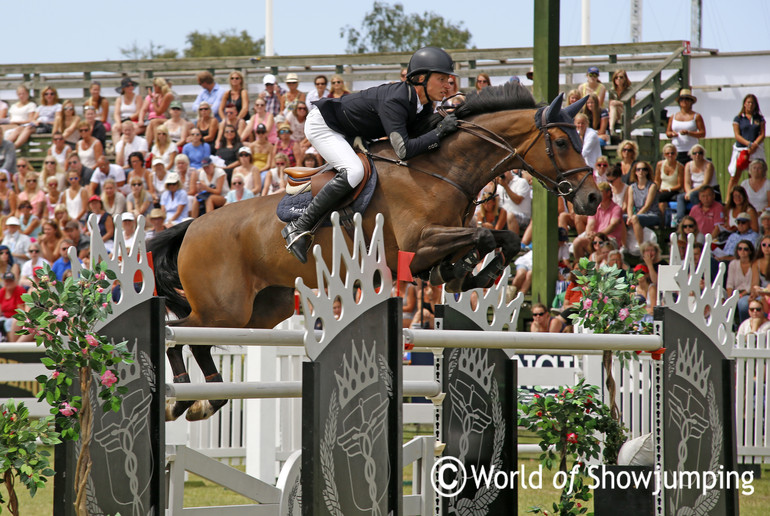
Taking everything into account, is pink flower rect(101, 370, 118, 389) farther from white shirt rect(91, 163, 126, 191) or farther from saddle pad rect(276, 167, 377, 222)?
white shirt rect(91, 163, 126, 191)

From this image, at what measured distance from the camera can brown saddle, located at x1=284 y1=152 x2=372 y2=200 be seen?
4.88 m

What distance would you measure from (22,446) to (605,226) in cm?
682

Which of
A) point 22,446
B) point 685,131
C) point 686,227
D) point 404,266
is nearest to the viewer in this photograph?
point 22,446

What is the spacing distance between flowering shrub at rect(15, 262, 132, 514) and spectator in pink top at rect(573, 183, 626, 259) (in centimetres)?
640

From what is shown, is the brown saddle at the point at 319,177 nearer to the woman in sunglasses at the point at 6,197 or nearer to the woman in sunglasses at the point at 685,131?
the woman in sunglasses at the point at 685,131

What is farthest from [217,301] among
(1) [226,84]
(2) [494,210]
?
(1) [226,84]

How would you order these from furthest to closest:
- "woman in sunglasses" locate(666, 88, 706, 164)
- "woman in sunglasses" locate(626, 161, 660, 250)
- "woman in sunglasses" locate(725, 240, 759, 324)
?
"woman in sunglasses" locate(666, 88, 706, 164) < "woman in sunglasses" locate(626, 161, 660, 250) < "woman in sunglasses" locate(725, 240, 759, 324)

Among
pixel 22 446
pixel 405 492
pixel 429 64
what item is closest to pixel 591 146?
pixel 405 492

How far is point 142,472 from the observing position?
9.96 feet

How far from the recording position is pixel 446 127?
502cm

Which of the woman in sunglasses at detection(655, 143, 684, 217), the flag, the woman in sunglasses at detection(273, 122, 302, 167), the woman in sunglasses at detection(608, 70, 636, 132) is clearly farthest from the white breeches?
the woman in sunglasses at detection(608, 70, 636, 132)

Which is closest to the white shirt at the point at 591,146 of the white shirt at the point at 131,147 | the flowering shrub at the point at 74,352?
the white shirt at the point at 131,147

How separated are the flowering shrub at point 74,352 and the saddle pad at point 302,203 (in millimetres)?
2060

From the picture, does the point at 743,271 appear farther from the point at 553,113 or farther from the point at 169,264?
the point at 169,264
